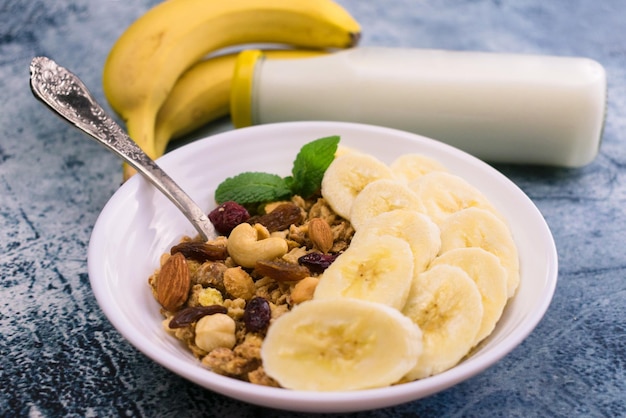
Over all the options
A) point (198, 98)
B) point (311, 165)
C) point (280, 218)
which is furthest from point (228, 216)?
point (198, 98)

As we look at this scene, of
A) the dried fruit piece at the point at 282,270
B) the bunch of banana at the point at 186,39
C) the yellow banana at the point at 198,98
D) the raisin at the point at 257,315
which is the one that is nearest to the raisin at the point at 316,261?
the dried fruit piece at the point at 282,270

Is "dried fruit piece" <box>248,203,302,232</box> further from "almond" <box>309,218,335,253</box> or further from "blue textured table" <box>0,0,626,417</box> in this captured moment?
"blue textured table" <box>0,0,626,417</box>

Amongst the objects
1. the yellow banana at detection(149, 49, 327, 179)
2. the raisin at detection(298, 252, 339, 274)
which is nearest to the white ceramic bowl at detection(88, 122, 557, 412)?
the raisin at detection(298, 252, 339, 274)

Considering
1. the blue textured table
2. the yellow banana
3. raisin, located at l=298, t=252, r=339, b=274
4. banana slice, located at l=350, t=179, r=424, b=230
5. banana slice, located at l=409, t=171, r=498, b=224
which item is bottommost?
the blue textured table

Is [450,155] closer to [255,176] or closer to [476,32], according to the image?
[255,176]

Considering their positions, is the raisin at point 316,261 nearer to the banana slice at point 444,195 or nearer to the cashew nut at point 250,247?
the cashew nut at point 250,247

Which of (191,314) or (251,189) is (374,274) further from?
(251,189)
